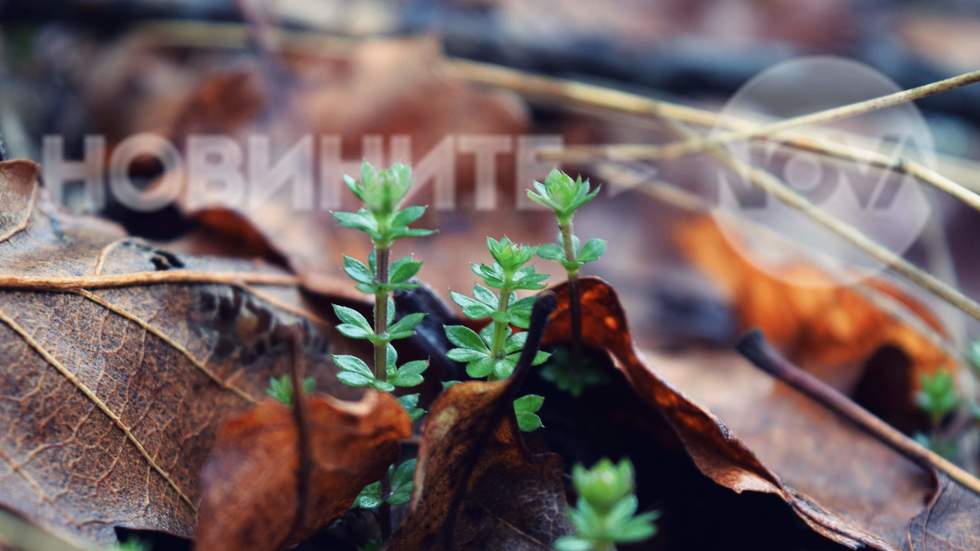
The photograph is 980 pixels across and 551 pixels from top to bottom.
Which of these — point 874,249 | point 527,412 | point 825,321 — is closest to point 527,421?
point 527,412

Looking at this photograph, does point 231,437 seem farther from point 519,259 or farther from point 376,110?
point 376,110

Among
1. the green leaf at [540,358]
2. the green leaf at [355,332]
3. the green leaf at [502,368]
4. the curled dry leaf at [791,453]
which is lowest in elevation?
the curled dry leaf at [791,453]

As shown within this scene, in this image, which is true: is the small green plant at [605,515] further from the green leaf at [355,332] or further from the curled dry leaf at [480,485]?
the green leaf at [355,332]

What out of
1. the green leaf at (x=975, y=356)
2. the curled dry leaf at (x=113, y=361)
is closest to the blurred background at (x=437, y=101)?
the green leaf at (x=975, y=356)

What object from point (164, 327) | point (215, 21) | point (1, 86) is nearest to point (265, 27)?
point (215, 21)

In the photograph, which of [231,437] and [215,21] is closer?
[231,437]

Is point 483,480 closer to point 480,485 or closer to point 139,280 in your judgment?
point 480,485

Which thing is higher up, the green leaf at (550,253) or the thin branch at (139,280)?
the green leaf at (550,253)
